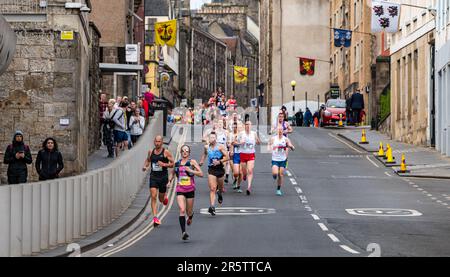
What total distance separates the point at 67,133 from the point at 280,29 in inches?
2604

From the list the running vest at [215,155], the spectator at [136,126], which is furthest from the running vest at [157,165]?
the spectator at [136,126]

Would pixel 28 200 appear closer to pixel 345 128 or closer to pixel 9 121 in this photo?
pixel 9 121

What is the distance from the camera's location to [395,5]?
5169 centimetres

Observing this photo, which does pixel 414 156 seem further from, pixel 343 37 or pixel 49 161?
pixel 343 37

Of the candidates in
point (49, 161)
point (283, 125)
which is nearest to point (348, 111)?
point (283, 125)

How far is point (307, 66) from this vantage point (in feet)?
305

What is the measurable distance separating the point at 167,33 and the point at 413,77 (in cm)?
1658

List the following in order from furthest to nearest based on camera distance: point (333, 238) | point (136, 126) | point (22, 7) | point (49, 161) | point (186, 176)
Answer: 1. point (136, 126)
2. point (22, 7)
3. point (49, 161)
4. point (186, 176)
5. point (333, 238)

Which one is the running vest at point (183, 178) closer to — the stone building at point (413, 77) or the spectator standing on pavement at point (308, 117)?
the stone building at point (413, 77)

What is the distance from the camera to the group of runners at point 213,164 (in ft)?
73.5

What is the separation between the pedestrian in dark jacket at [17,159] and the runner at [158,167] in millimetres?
2547

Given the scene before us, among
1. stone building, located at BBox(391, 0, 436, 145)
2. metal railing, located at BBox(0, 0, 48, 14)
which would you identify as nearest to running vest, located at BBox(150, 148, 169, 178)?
metal railing, located at BBox(0, 0, 48, 14)

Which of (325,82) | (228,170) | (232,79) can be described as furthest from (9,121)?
(232,79)

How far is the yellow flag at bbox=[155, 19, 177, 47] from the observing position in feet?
210
